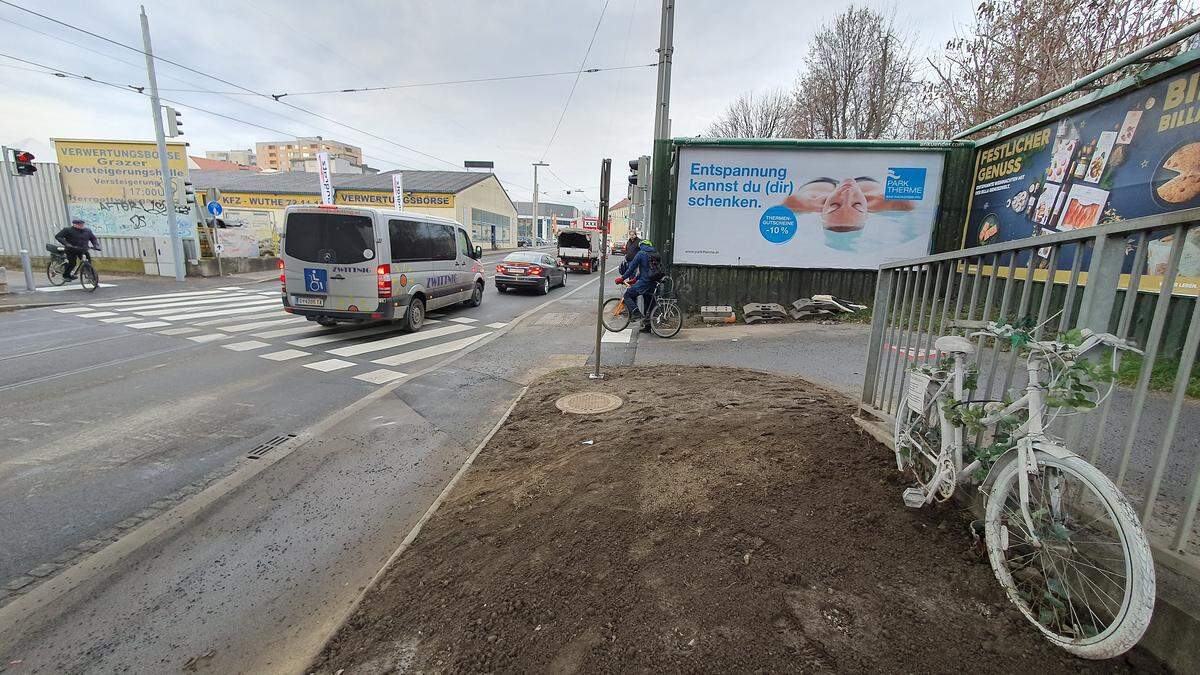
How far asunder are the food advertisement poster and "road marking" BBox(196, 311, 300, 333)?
13139mm

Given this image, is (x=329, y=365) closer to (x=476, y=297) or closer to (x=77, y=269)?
(x=476, y=297)

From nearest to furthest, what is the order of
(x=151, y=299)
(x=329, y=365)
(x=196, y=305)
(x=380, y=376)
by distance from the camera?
(x=380, y=376)
(x=329, y=365)
(x=196, y=305)
(x=151, y=299)

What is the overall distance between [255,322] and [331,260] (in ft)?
9.52

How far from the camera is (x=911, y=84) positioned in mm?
18984

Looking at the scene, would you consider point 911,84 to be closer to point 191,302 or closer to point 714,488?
point 714,488

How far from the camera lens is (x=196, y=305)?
1236 cm

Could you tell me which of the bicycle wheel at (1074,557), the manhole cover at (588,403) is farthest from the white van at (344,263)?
the bicycle wheel at (1074,557)

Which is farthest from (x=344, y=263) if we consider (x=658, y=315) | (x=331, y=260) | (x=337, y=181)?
(x=337, y=181)

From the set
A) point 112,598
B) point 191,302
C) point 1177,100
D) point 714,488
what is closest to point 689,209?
point 1177,100

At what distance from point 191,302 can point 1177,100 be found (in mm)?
18845

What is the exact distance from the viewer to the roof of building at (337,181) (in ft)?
156

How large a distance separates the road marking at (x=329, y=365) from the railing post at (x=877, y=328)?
6.80 m

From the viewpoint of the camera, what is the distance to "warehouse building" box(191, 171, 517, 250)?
45.5 metres

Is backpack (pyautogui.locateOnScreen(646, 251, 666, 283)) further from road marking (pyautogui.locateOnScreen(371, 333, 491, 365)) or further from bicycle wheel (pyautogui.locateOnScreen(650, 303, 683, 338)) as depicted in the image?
road marking (pyautogui.locateOnScreen(371, 333, 491, 365))
